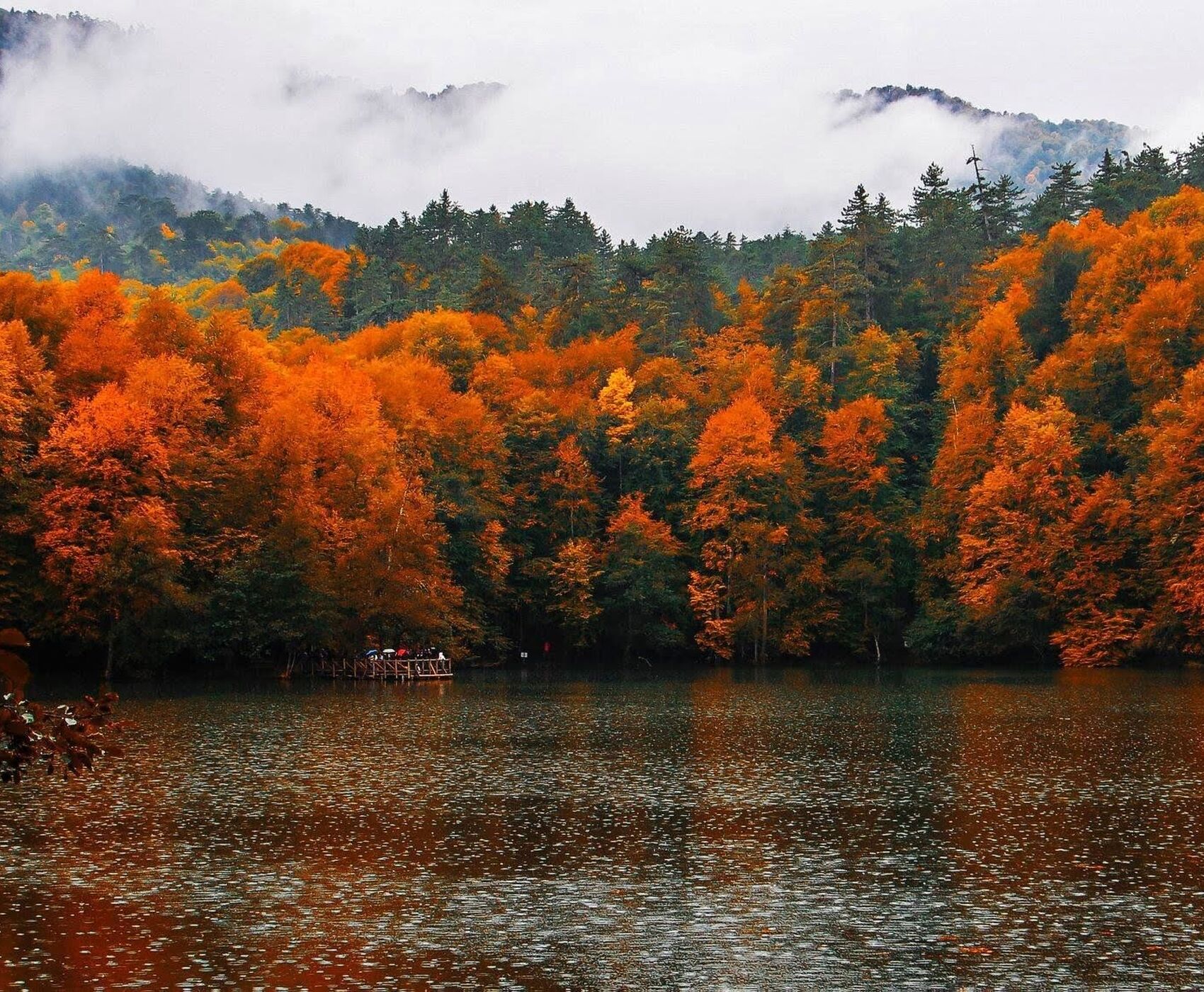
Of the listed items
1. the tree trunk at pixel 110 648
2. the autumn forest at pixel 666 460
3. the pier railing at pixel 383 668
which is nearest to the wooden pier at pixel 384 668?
the pier railing at pixel 383 668

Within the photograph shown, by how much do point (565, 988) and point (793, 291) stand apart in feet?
324

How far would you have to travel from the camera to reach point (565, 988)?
57.0ft

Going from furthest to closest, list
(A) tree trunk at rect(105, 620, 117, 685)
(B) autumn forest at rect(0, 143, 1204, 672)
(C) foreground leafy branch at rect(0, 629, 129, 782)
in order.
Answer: (B) autumn forest at rect(0, 143, 1204, 672) → (A) tree trunk at rect(105, 620, 117, 685) → (C) foreground leafy branch at rect(0, 629, 129, 782)

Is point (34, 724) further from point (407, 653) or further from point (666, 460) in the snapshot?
point (666, 460)

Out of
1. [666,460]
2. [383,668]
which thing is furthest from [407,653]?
[666,460]

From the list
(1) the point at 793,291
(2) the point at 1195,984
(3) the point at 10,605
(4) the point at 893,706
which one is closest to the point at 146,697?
(3) the point at 10,605

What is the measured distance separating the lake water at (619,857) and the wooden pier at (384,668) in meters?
29.2

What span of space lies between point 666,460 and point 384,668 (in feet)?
96.0

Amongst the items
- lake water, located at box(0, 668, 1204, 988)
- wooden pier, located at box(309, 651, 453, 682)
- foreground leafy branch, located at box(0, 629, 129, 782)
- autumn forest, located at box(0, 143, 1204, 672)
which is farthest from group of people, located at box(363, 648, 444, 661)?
foreground leafy branch, located at box(0, 629, 129, 782)

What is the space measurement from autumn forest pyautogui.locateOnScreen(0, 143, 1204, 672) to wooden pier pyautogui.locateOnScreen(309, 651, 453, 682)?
1589 mm

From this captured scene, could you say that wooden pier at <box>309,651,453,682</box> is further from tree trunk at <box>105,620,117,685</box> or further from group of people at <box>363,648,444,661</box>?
tree trunk at <box>105,620,117,685</box>

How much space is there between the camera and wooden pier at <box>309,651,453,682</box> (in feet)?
257

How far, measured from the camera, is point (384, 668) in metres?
78.6

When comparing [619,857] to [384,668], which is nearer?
[619,857]
